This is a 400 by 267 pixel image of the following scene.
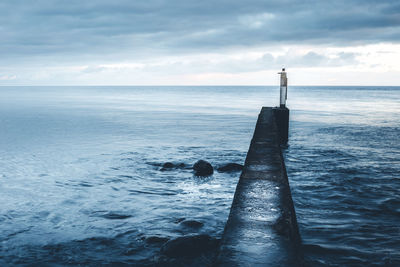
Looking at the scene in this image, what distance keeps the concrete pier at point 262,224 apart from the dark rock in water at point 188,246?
1.07 metres

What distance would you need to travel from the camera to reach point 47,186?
9703mm

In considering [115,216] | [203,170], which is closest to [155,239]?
[115,216]

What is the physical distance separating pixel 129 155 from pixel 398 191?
9534 millimetres

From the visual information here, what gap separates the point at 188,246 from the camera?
5.16 metres

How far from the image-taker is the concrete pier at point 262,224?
3.02 metres

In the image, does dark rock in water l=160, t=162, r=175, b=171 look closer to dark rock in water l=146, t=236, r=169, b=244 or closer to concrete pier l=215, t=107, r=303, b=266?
concrete pier l=215, t=107, r=303, b=266

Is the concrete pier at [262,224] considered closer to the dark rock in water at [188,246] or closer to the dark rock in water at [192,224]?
the dark rock in water at [188,246]

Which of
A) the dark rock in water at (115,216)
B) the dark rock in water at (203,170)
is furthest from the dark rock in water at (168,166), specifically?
the dark rock in water at (115,216)

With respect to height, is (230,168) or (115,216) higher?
(230,168)

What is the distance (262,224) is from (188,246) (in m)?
1.84

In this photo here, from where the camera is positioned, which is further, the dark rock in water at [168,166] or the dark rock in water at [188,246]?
the dark rock in water at [168,166]

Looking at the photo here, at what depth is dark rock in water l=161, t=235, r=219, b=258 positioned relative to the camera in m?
5.10

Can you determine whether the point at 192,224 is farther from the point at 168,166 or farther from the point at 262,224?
the point at 168,166

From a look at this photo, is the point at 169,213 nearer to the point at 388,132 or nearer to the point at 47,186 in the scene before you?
the point at 47,186
